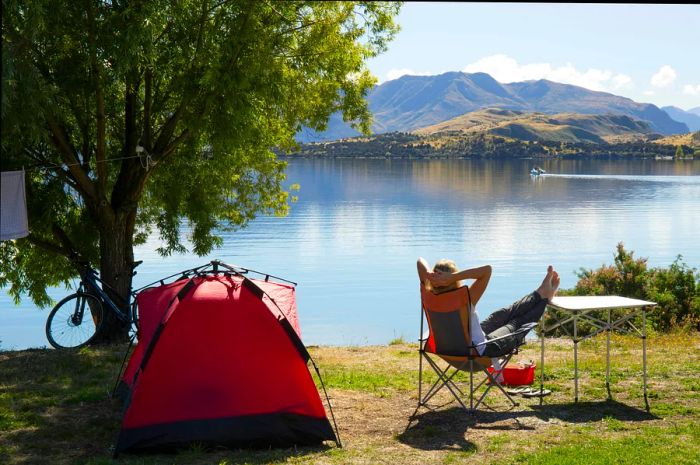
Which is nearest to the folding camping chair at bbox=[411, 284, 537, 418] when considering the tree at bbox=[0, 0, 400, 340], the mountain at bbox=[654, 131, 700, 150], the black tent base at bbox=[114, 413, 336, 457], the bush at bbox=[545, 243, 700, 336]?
the black tent base at bbox=[114, 413, 336, 457]

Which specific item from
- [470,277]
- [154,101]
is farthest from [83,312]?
[470,277]

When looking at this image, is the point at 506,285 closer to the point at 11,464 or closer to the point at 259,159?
the point at 259,159

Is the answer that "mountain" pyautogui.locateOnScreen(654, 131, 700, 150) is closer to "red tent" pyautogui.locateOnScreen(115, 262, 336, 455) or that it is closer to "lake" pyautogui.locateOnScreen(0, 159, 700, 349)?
"lake" pyautogui.locateOnScreen(0, 159, 700, 349)

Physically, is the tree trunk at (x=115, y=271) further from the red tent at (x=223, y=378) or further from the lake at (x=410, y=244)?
the lake at (x=410, y=244)

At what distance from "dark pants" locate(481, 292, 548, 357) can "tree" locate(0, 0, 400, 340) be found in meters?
3.94

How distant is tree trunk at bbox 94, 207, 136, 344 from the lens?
37.3 feet

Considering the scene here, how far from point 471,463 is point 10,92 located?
5.35 metres

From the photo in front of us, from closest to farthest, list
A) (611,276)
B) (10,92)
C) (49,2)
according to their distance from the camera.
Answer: (10,92) < (49,2) < (611,276)

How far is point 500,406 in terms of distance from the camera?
7598mm

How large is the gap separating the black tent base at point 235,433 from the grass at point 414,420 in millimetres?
114

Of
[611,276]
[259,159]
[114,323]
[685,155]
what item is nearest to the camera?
[114,323]

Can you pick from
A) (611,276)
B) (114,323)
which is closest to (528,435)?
(114,323)

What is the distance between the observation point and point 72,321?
11.3 meters

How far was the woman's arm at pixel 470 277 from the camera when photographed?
23.1 feet
